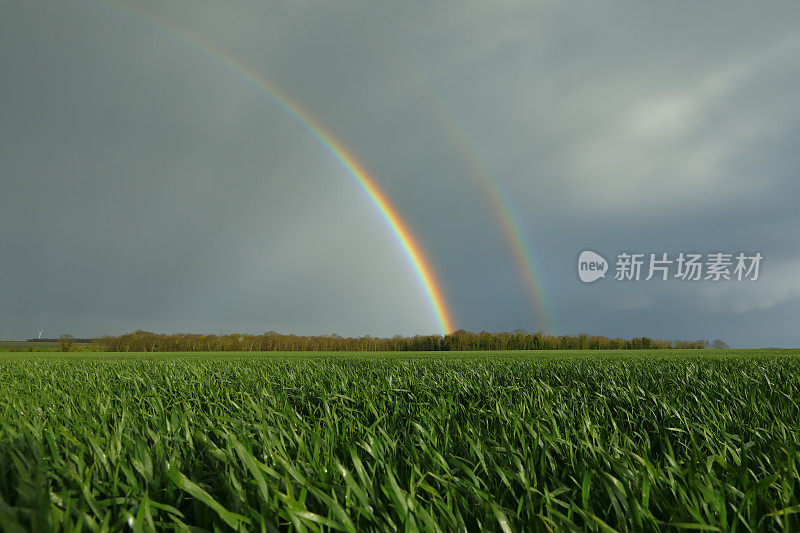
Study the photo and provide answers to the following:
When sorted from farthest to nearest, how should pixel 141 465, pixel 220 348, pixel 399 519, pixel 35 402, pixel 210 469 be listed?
1. pixel 220 348
2. pixel 35 402
3. pixel 210 469
4. pixel 141 465
5. pixel 399 519

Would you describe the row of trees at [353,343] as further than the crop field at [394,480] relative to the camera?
Yes

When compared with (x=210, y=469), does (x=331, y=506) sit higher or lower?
higher

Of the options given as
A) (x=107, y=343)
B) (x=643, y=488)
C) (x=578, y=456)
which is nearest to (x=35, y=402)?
(x=578, y=456)

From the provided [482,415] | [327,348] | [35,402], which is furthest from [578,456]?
[327,348]

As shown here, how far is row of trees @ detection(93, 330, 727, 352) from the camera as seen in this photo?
6144 centimetres

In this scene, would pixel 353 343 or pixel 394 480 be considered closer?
pixel 394 480

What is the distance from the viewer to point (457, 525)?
1310mm

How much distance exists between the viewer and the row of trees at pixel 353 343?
61.4 meters

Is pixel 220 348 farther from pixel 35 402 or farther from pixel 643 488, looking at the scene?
pixel 643 488

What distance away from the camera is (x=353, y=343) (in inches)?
2518

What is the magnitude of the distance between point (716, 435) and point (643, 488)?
1536mm

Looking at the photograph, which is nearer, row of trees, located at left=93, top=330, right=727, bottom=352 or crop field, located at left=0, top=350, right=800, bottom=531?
crop field, located at left=0, top=350, right=800, bottom=531

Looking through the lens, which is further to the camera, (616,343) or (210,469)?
(616,343)

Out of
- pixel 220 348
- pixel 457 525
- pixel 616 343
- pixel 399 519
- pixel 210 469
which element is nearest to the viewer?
pixel 457 525
